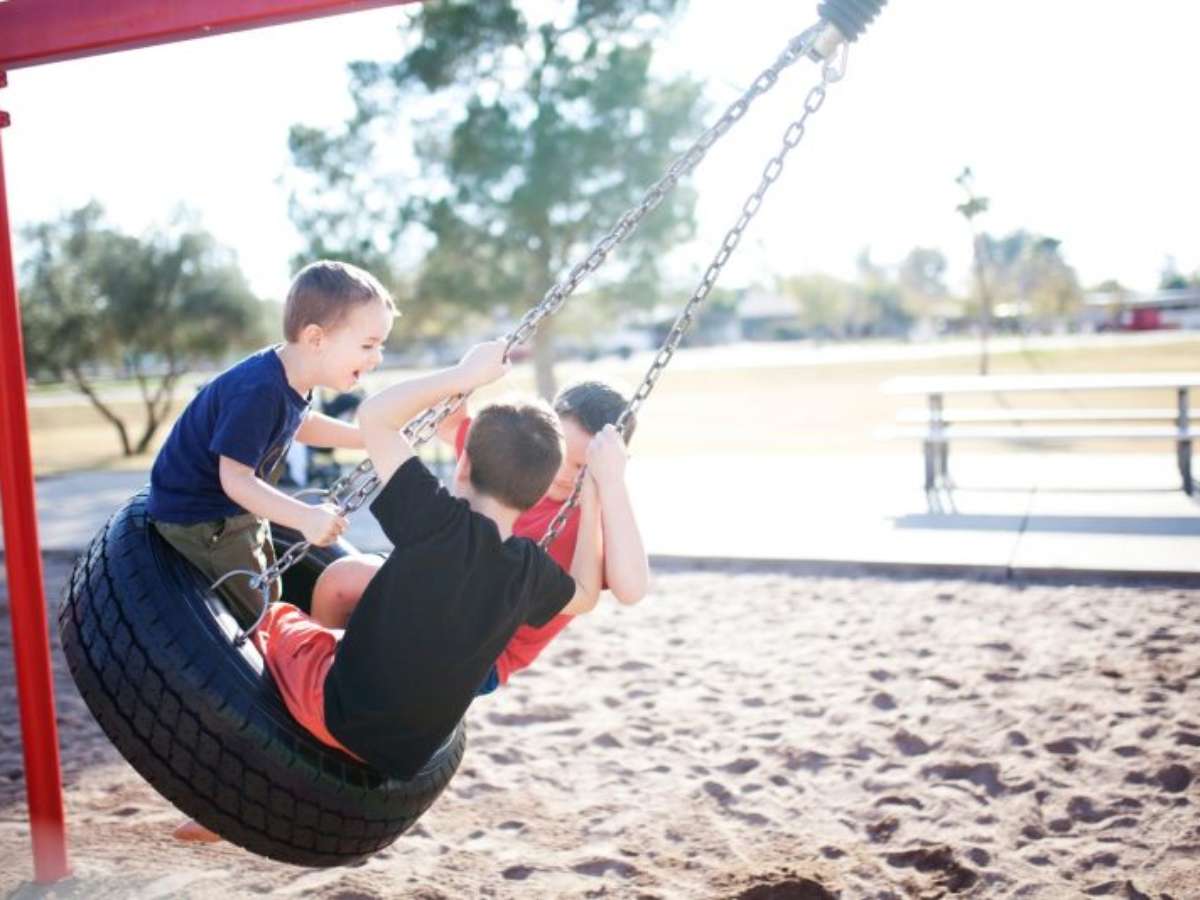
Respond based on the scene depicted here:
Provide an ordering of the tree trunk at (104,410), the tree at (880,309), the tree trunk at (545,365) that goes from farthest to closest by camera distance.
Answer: the tree at (880,309), the tree trunk at (545,365), the tree trunk at (104,410)

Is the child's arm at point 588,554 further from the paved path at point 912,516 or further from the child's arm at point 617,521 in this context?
the paved path at point 912,516

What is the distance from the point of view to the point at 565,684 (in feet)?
17.0

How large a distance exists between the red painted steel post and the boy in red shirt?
1058mm

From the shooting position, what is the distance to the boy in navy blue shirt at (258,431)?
2.26 metres

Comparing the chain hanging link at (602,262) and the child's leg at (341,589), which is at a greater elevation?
the chain hanging link at (602,262)

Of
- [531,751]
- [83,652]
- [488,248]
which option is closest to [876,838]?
[531,751]

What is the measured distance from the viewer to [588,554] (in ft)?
7.47

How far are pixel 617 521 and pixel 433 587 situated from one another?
1.39 feet

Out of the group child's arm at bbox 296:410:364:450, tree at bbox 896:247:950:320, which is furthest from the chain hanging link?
tree at bbox 896:247:950:320

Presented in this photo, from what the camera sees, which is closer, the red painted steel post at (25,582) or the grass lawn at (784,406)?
the red painted steel post at (25,582)

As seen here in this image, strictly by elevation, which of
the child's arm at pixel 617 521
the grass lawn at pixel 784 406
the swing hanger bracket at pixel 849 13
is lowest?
the grass lawn at pixel 784 406

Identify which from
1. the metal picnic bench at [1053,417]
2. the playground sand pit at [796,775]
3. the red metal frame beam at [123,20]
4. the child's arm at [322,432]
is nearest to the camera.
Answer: the red metal frame beam at [123,20]

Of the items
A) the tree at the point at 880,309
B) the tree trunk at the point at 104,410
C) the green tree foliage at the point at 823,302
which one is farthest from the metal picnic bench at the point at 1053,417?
the tree at the point at 880,309

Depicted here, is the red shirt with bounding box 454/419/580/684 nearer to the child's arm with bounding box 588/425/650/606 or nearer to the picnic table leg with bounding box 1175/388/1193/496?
the child's arm with bounding box 588/425/650/606
